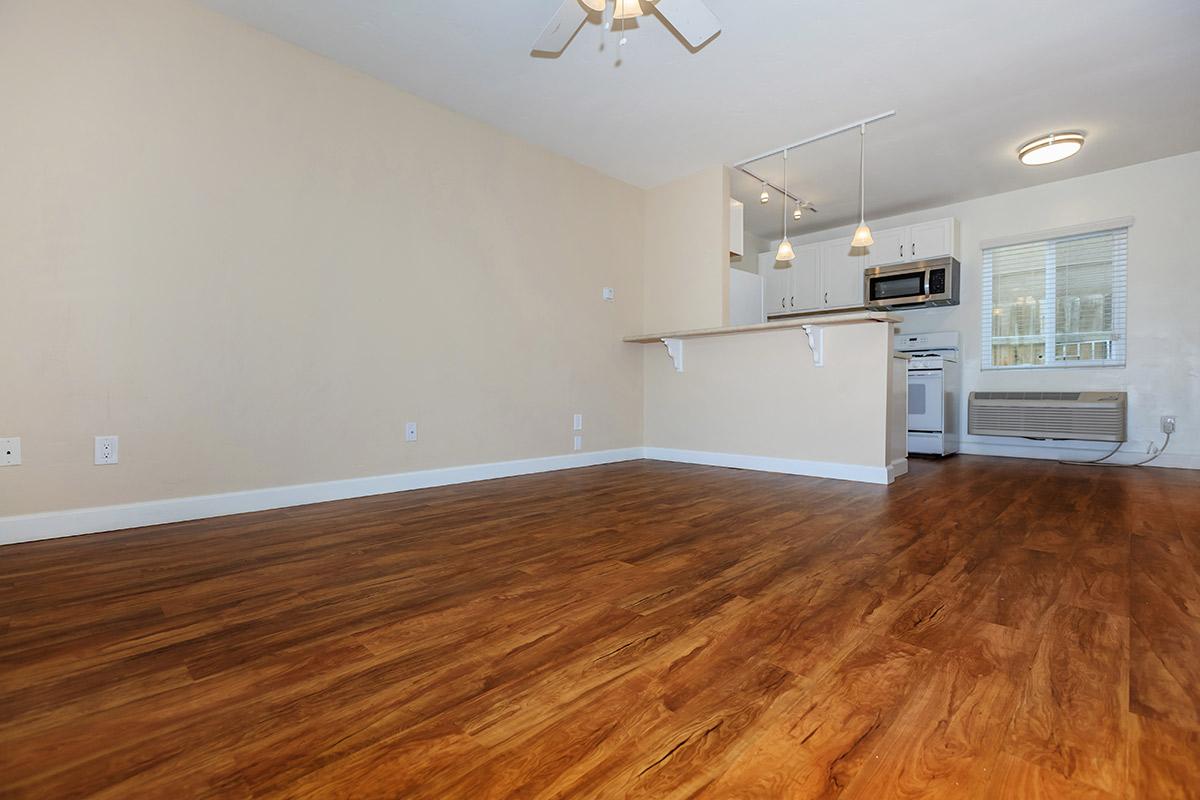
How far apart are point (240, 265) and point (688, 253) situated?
3166 millimetres

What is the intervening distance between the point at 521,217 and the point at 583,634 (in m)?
3.13

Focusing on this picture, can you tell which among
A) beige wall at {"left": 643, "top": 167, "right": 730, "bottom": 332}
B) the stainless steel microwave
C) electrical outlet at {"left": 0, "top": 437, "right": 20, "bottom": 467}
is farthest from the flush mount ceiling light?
electrical outlet at {"left": 0, "top": 437, "right": 20, "bottom": 467}

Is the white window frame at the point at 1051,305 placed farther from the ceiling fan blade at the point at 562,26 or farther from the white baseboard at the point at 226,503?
the ceiling fan blade at the point at 562,26

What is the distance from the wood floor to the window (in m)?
3.04

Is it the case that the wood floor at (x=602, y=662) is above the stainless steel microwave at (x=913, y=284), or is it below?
below

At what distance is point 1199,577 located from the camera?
1.73 metres

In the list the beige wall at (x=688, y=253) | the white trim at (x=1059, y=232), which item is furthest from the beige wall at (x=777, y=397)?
the white trim at (x=1059, y=232)

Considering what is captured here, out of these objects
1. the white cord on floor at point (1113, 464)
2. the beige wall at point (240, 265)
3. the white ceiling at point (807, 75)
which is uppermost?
the white ceiling at point (807, 75)

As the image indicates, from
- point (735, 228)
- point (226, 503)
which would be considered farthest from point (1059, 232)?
point (226, 503)

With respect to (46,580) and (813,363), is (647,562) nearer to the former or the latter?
(46,580)

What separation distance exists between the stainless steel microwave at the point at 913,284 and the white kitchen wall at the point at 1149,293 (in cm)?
74

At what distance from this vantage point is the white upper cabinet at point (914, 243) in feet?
16.5

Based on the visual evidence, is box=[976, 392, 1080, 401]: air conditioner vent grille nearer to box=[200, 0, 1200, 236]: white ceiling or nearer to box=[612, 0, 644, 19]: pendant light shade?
box=[200, 0, 1200, 236]: white ceiling

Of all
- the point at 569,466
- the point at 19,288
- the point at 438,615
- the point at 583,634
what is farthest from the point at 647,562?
the point at 19,288
